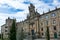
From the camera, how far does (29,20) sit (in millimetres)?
84500

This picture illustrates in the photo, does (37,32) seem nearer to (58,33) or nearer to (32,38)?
(32,38)

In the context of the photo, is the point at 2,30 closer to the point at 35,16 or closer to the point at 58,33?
the point at 35,16

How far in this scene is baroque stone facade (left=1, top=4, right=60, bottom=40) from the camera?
6760 cm

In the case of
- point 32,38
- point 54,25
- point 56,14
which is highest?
point 56,14

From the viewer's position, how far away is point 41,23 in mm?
76188

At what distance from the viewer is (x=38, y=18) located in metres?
78.1

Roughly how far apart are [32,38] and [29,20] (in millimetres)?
16691

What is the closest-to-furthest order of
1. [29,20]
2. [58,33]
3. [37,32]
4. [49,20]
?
[58,33] → [49,20] → [37,32] → [29,20]

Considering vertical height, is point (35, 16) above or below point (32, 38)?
above

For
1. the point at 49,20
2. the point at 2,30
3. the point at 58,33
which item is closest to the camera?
the point at 58,33

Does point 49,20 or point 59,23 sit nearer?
point 59,23

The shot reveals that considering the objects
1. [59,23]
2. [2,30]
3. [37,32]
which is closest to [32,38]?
[37,32]

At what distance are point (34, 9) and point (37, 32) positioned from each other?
14.1 m

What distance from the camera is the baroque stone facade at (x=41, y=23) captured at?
6760cm
